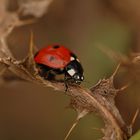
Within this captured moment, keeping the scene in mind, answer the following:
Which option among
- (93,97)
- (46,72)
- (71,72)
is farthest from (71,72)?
(93,97)

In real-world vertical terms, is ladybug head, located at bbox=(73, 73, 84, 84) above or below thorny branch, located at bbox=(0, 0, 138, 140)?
below

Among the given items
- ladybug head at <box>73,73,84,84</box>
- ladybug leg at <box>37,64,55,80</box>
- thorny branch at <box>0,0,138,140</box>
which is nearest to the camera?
thorny branch at <box>0,0,138,140</box>

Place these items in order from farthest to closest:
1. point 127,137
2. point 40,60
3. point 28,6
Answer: point 28,6
point 40,60
point 127,137

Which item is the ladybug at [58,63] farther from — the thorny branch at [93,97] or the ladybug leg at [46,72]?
the thorny branch at [93,97]

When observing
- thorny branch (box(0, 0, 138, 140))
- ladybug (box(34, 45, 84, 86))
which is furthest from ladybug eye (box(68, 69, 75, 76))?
thorny branch (box(0, 0, 138, 140))

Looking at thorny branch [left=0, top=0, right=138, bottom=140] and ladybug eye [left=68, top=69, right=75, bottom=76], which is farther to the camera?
ladybug eye [left=68, top=69, right=75, bottom=76]

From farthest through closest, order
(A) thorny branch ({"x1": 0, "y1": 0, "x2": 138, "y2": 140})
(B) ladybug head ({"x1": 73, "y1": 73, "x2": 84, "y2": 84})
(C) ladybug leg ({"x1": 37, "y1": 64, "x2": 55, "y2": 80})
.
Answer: (B) ladybug head ({"x1": 73, "y1": 73, "x2": 84, "y2": 84}) < (C) ladybug leg ({"x1": 37, "y1": 64, "x2": 55, "y2": 80}) < (A) thorny branch ({"x1": 0, "y1": 0, "x2": 138, "y2": 140})

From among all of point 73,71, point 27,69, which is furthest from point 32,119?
point 27,69

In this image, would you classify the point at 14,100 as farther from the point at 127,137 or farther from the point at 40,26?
the point at 127,137

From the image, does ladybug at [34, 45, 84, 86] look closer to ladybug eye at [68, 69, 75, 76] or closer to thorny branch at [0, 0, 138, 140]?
ladybug eye at [68, 69, 75, 76]
